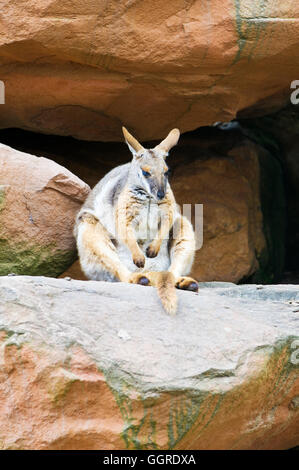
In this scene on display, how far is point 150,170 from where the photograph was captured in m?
5.86

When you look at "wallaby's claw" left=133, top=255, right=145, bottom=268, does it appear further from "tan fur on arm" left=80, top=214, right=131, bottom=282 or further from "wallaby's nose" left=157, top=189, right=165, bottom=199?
"wallaby's nose" left=157, top=189, right=165, bottom=199

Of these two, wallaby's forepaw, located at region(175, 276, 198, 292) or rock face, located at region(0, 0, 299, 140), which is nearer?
wallaby's forepaw, located at region(175, 276, 198, 292)

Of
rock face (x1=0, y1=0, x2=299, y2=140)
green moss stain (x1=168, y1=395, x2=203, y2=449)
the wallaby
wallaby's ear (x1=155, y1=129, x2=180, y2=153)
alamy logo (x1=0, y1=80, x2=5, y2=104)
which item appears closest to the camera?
green moss stain (x1=168, y1=395, x2=203, y2=449)

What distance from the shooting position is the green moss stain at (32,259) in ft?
19.6

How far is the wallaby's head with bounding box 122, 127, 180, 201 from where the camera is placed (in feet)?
19.1

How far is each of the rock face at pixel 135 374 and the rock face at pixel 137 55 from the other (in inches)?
108

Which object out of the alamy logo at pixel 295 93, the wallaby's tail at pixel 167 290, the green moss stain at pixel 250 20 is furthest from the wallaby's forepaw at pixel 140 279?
the alamy logo at pixel 295 93

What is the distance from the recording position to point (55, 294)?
4.47 metres

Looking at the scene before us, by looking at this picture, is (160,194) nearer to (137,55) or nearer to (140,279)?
(140,279)

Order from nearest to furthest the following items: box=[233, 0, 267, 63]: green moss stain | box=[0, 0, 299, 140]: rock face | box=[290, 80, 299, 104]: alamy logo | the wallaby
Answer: the wallaby
box=[0, 0, 299, 140]: rock face
box=[233, 0, 267, 63]: green moss stain
box=[290, 80, 299, 104]: alamy logo

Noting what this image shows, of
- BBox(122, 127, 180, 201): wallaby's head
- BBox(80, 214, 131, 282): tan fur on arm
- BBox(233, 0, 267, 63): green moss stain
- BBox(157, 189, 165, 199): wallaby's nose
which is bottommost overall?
BBox(80, 214, 131, 282): tan fur on arm

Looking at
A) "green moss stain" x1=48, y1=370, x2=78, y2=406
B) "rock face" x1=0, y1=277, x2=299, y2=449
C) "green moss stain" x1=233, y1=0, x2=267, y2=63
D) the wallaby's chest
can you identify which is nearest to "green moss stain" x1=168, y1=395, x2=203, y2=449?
"rock face" x1=0, y1=277, x2=299, y2=449

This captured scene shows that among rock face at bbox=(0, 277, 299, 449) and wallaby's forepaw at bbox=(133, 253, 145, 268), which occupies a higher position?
rock face at bbox=(0, 277, 299, 449)

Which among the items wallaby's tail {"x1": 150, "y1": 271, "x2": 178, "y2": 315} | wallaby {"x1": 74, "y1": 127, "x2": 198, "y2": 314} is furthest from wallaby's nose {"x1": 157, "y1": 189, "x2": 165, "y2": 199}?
wallaby's tail {"x1": 150, "y1": 271, "x2": 178, "y2": 315}
